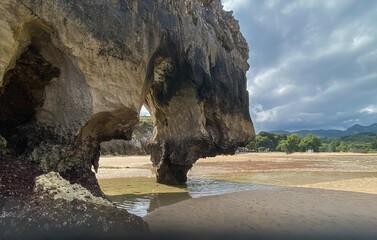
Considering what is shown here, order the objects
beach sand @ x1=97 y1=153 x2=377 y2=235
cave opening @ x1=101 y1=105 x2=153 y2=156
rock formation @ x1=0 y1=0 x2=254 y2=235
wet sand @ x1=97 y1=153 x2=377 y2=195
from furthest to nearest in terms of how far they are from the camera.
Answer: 1. cave opening @ x1=101 y1=105 x2=153 y2=156
2. wet sand @ x1=97 y1=153 x2=377 y2=195
3. beach sand @ x1=97 y1=153 x2=377 y2=235
4. rock formation @ x1=0 y1=0 x2=254 y2=235

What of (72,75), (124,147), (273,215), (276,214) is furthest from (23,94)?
(124,147)

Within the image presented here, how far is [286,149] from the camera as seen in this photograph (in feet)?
399

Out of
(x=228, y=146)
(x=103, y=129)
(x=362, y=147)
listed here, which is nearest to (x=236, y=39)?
(x=228, y=146)

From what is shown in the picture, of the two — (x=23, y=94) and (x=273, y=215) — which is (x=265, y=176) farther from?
(x=23, y=94)

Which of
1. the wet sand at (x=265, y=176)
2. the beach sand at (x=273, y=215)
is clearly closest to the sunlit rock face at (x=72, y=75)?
the beach sand at (x=273, y=215)

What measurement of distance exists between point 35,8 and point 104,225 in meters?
6.02

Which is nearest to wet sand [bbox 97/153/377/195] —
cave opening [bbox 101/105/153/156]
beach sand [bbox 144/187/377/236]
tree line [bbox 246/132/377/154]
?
beach sand [bbox 144/187/377/236]

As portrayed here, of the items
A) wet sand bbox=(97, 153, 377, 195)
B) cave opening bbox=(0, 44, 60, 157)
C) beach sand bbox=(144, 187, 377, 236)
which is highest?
cave opening bbox=(0, 44, 60, 157)

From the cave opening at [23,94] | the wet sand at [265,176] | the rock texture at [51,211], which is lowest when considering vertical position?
the wet sand at [265,176]

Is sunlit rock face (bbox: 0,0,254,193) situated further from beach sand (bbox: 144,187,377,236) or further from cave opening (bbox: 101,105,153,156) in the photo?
cave opening (bbox: 101,105,153,156)

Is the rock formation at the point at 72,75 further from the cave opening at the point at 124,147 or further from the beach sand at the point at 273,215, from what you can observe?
the cave opening at the point at 124,147

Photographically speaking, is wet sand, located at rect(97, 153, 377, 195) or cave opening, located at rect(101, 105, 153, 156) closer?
wet sand, located at rect(97, 153, 377, 195)

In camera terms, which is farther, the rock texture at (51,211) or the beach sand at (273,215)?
the beach sand at (273,215)

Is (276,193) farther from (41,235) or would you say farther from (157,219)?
(41,235)
